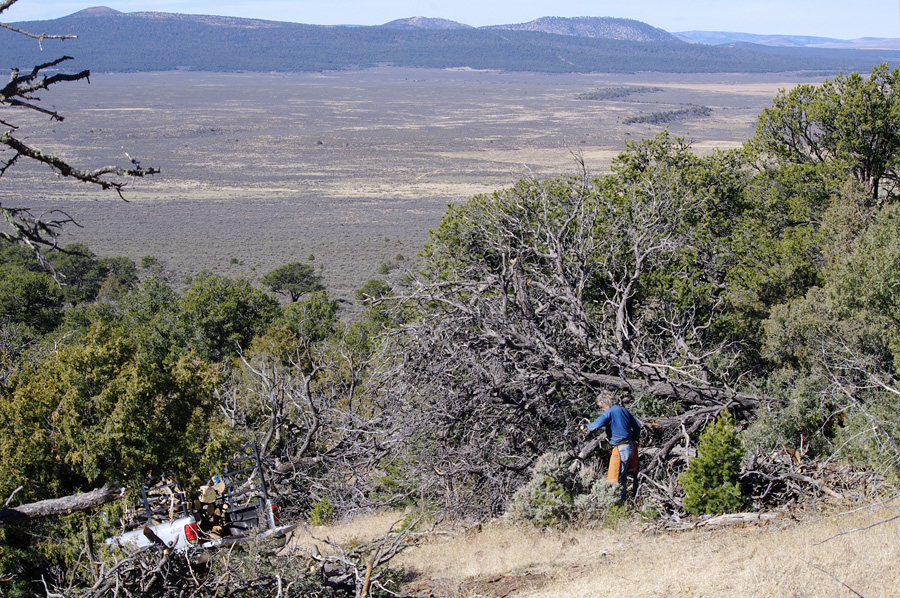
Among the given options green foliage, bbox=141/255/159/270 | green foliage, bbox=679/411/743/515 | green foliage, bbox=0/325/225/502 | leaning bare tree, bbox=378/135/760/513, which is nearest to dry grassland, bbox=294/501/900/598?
green foliage, bbox=679/411/743/515

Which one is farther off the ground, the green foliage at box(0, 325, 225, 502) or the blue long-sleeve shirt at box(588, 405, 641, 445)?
the blue long-sleeve shirt at box(588, 405, 641, 445)

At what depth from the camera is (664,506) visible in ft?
27.1

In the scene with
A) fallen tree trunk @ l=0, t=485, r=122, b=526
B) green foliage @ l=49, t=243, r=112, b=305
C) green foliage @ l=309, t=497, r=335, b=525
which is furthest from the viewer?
green foliage @ l=49, t=243, r=112, b=305

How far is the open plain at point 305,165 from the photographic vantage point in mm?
52812

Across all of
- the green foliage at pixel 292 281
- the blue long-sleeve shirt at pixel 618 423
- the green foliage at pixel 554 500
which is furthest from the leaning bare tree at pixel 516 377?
the green foliage at pixel 292 281

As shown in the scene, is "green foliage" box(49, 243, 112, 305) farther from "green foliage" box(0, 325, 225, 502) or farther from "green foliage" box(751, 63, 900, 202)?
"green foliage" box(751, 63, 900, 202)

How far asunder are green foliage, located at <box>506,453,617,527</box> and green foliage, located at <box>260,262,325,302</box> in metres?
30.0

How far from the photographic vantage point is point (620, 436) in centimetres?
775

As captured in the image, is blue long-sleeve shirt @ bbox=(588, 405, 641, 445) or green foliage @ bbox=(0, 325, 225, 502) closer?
blue long-sleeve shirt @ bbox=(588, 405, 641, 445)

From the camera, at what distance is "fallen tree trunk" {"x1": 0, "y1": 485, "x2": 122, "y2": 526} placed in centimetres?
581

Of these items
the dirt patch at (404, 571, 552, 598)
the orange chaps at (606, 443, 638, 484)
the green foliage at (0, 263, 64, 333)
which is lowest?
the green foliage at (0, 263, 64, 333)

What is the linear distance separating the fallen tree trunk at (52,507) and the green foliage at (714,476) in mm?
5582

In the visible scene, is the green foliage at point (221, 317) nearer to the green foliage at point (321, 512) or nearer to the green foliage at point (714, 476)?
the green foliage at point (321, 512)

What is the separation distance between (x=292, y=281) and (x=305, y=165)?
5662 centimetres
